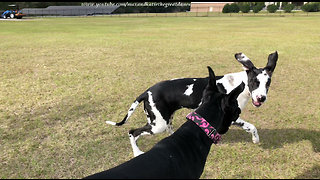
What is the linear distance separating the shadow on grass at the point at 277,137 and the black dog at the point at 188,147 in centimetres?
242

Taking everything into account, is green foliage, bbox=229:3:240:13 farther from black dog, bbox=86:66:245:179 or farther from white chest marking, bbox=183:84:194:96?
black dog, bbox=86:66:245:179

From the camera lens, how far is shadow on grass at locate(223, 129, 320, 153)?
192 inches

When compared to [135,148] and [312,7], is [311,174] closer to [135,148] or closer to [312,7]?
[135,148]

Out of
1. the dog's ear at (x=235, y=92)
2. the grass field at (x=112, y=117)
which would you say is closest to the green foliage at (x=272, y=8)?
the grass field at (x=112, y=117)

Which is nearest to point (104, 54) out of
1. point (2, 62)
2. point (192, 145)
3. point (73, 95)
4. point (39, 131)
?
point (2, 62)

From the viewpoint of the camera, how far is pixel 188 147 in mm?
2539

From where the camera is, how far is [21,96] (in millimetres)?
7336

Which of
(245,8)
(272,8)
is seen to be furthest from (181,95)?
(245,8)

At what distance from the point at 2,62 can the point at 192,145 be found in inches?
490

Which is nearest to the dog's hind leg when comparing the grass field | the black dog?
the grass field

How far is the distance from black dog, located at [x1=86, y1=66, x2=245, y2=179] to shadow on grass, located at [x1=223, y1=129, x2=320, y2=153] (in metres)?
2.42

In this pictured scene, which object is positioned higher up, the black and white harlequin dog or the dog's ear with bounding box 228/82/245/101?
the dog's ear with bounding box 228/82/245/101

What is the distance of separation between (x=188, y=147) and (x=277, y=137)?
3.41 metres

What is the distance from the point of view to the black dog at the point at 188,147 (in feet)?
7.06
